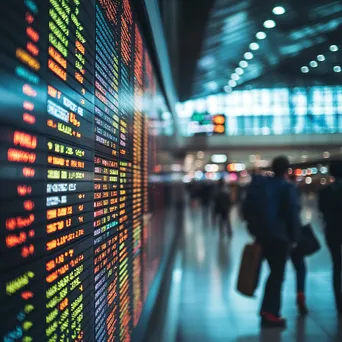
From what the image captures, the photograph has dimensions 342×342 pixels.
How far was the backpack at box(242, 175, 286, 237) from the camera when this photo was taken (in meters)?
5.03

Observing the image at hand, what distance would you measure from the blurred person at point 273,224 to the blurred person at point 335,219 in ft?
1.93

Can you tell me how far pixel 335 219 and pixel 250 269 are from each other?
1.10m

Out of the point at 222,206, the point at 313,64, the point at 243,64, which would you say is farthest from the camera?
the point at 243,64

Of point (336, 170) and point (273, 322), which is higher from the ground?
point (336, 170)

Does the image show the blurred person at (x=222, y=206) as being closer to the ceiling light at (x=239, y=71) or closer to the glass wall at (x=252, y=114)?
the ceiling light at (x=239, y=71)

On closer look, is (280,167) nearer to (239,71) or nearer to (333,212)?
(333,212)

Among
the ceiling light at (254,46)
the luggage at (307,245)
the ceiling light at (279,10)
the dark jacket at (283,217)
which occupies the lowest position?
the luggage at (307,245)

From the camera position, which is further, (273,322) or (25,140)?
(273,322)

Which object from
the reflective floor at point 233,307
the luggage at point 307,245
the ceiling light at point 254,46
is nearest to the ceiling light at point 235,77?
the ceiling light at point 254,46

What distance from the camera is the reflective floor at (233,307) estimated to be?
485 centimetres

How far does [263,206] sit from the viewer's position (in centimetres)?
505

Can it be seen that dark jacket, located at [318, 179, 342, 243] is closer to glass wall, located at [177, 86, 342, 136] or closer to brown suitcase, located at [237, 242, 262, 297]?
brown suitcase, located at [237, 242, 262, 297]

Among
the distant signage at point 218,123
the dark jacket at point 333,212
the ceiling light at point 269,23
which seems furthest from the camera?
the distant signage at point 218,123

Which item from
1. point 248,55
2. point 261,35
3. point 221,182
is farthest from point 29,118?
point 221,182
